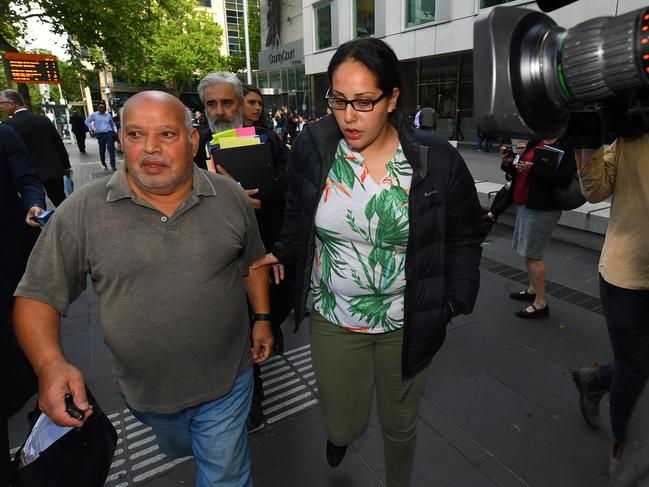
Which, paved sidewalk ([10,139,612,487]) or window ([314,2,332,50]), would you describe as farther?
window ([314,2,332,50])

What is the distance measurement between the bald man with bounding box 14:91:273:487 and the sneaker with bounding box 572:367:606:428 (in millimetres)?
2054

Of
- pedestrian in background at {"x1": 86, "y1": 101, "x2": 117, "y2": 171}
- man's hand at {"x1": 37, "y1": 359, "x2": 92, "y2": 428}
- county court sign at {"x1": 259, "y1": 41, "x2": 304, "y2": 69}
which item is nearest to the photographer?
man's hand at {"x1": 37, "y1": 359, "x2": 92, "y2": 428}

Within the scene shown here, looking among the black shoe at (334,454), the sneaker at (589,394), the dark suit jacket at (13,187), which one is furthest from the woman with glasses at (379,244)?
the dark suit jacket at (13,187)

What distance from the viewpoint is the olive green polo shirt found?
5.15 ft

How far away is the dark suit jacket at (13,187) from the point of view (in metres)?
3.45

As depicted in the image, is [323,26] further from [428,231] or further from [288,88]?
[428,231]

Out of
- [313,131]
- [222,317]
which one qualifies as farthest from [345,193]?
[222,317]

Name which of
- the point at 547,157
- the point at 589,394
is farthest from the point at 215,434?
the point at 547,157

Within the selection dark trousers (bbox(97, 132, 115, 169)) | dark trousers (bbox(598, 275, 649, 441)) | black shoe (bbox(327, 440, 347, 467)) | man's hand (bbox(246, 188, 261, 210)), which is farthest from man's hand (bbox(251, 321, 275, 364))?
dark trousers (bbox(97, 132, 115, 169))

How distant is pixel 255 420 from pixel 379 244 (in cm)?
164

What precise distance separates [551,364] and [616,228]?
5.38ft

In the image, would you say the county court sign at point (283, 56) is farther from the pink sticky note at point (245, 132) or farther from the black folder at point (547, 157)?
the pink sticky note at point (245, 132)

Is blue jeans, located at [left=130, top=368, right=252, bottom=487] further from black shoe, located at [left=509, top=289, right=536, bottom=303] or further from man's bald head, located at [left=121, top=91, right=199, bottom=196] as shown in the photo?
black shoe, located at [left=509, top=289, right=536, bottom=303]

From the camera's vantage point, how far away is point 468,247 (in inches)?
76.2
